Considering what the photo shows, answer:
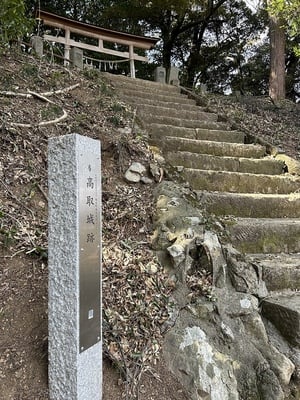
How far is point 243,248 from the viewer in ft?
10.1

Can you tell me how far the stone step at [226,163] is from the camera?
395cm

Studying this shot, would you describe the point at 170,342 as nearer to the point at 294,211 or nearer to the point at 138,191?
the point at 138,191

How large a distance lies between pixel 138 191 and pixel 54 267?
1496mm

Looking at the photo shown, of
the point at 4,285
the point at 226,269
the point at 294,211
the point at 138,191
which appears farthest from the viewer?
the point at 294,211

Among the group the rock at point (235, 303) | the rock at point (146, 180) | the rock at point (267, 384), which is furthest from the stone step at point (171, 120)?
the rock at point (267, 384)

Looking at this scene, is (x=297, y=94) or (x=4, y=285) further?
(x=297, y=94)

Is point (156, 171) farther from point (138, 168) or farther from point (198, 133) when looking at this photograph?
point (198, 133)

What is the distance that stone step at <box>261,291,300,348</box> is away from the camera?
2.31 metres

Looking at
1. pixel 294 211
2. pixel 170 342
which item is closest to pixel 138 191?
pixel 170 342

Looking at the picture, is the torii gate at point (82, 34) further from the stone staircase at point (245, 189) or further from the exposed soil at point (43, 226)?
the exposed soil at point (43, 226)

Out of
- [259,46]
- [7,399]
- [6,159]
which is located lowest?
[7,399]

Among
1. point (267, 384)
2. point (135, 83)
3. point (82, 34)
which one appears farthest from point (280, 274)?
point (82, 34)

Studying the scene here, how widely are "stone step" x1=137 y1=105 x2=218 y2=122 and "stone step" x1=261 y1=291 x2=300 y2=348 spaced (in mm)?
3033

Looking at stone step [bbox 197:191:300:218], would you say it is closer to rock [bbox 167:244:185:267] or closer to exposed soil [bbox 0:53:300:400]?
exposed soil [bbox 0:53:300:400]
